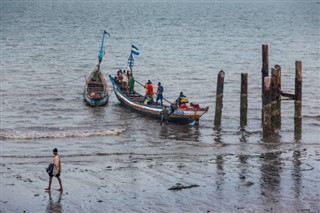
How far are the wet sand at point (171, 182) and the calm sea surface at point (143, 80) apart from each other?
6.33 feet

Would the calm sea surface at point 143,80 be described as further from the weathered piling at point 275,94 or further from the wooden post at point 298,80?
the wooden post at point 298,80

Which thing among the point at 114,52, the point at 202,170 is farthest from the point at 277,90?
the point at 114,52

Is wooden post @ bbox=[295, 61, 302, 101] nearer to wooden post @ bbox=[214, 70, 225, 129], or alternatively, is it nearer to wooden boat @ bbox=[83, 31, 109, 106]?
wooden post @ bbox=[214, 70, 225, 129]

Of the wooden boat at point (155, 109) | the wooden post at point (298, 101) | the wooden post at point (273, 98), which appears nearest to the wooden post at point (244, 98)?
the wooden post at point (273, 98)

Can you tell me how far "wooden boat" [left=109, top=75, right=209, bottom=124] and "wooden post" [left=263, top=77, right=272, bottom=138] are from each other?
365 centimetres

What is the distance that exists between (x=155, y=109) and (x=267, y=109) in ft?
27.3

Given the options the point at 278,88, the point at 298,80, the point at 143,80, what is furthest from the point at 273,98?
the point at 143,80

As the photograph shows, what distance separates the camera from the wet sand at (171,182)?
23.8m

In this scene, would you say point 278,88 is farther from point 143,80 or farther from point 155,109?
point 143,80

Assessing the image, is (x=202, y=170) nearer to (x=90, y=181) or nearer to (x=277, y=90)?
(x=90, y=181)

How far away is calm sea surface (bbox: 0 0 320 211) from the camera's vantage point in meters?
35.7

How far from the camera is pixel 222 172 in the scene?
27.8 m

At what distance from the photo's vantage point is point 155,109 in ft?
129

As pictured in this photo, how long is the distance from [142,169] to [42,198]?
5185mm
